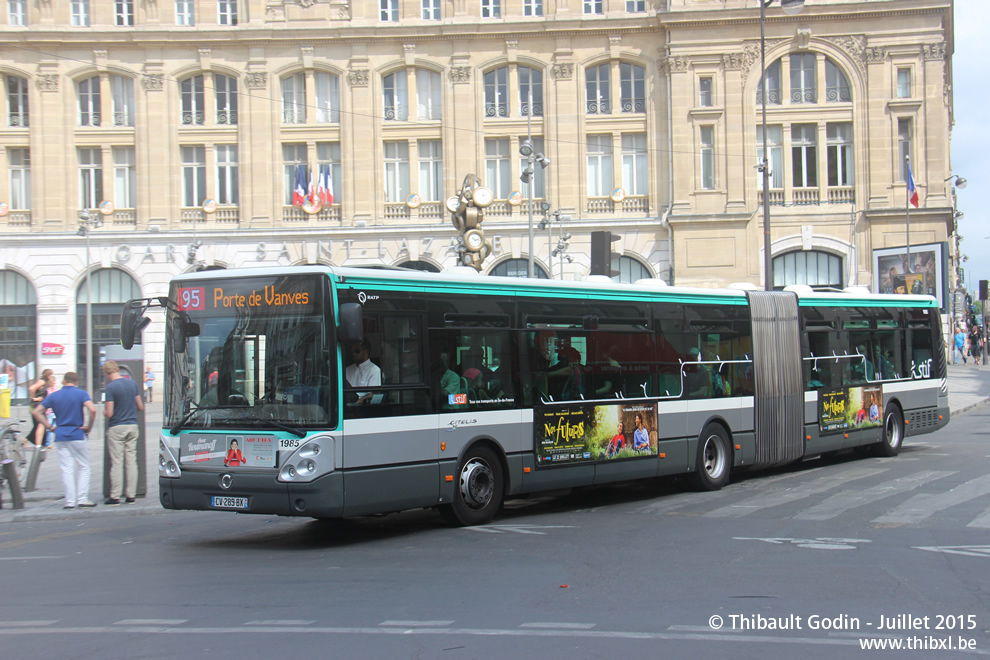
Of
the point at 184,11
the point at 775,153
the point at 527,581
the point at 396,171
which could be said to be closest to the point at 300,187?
the point at 396,171

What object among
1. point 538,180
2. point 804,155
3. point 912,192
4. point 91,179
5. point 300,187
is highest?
point 804,155

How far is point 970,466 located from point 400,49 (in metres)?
33.1

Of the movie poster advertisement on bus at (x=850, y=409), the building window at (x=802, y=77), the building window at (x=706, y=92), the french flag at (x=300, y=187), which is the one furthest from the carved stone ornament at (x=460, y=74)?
the movie poster advertisement on bus at (x=850, y=409)

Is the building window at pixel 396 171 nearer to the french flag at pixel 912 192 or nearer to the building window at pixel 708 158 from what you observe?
the building window at pixel 708 158

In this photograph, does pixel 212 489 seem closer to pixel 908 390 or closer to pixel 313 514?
pixel 313 514

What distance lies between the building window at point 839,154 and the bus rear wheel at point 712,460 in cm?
3143

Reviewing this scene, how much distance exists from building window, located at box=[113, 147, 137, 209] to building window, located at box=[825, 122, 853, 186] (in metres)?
30.1

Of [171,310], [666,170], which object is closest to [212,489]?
[171,310]

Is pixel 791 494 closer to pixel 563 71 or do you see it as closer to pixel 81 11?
pixel 563 71

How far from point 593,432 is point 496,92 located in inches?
1307

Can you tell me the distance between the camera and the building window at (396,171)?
1738 inches

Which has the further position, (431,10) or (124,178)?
(124,178)

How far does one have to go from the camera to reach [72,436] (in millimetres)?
13570

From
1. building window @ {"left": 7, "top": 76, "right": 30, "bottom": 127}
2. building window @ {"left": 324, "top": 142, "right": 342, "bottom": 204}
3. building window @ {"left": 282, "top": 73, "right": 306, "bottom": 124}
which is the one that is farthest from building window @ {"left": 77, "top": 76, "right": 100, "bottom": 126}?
building window @ {"left": 324, "top": 142, "right": 342, "bottom": 204}
